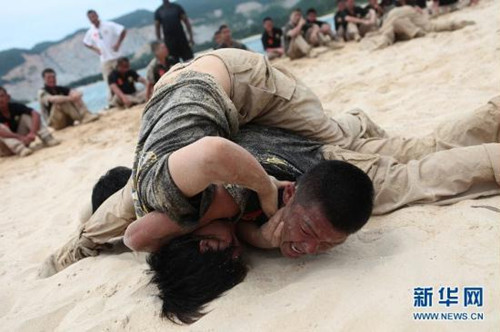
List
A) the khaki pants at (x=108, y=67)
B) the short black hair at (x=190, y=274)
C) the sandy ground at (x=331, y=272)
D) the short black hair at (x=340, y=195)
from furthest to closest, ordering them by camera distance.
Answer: the khaki pants at (x=108, y=67) < the short black hair at (x=190, y=274) < the short black hair at (x=340, y=195) < the sandy ground at (x=331, y=272)

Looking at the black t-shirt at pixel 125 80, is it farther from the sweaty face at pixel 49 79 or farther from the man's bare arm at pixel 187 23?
the man's bare arm at pixel 187 23

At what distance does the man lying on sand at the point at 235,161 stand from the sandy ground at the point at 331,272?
0.11 metres

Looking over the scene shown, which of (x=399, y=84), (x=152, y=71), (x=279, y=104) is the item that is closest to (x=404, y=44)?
(x=399, y=84)

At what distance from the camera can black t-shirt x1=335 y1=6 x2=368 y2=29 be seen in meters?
7.55

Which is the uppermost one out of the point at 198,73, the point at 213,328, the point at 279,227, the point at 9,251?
the point at 198,73

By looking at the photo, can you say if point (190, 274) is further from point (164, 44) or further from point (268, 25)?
point (268, 25)

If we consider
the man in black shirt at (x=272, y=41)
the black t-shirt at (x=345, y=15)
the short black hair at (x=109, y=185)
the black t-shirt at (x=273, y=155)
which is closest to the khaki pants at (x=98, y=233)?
the short black hair at (x=109, y=185)

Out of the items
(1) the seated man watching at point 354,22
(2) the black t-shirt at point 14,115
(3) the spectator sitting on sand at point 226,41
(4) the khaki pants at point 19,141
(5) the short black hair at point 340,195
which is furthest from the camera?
(1) the seated man watching at point 354,22

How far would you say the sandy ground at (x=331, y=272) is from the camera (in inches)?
47.0

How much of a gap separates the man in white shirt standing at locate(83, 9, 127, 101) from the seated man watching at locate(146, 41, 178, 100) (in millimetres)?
1059

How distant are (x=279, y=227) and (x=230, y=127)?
52 cm

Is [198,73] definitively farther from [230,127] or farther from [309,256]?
[309,256]

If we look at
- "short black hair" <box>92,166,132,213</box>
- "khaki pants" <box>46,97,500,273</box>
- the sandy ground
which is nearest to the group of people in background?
the sandy ground

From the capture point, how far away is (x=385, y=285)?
1265 mm
